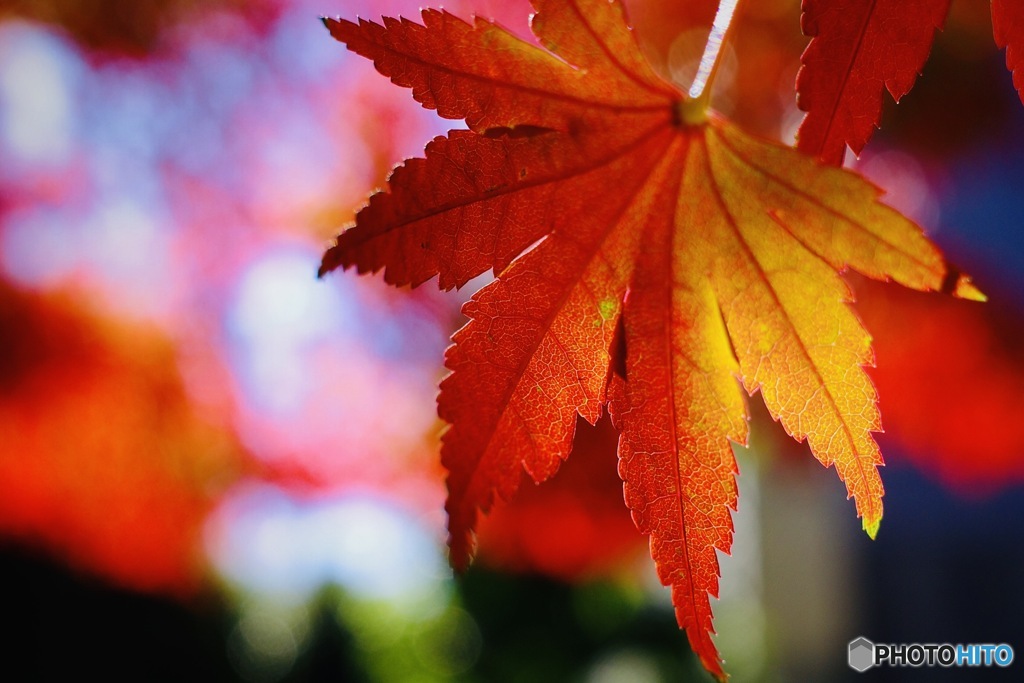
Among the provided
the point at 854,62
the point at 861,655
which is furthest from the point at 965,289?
the point at 861,655

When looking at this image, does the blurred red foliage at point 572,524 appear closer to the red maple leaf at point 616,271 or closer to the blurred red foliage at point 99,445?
the blurred red foliage at point 99,445

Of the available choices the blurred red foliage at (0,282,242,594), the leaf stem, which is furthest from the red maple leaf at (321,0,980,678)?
the blurred red foliage at (0,282,242,594)

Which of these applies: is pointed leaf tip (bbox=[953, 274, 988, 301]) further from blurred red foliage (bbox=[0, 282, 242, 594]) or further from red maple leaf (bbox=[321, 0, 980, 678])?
blurred red foliage (bbox=[0, 282, 242, 594])

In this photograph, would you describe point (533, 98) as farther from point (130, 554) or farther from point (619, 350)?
point (130, 554)

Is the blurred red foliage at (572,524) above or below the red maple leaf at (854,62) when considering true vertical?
above

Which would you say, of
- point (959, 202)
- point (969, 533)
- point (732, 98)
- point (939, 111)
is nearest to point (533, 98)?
point (732, 98)

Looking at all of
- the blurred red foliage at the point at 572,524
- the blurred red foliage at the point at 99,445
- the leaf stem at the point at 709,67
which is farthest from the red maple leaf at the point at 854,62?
the blurred red foliage at the point at 99,445
